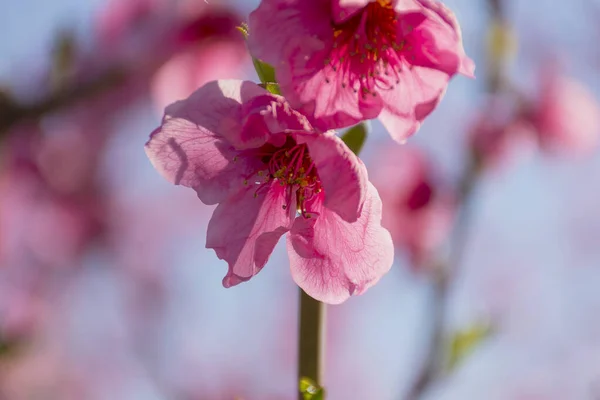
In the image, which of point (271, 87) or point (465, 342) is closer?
point (271, 87)

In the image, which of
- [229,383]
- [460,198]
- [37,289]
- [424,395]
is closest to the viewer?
[424,395]

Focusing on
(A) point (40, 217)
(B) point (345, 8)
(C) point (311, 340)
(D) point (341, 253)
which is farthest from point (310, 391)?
(A) point (40, 217)

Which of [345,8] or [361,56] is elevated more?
[345,8]

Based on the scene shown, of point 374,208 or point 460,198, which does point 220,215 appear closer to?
point 374,208

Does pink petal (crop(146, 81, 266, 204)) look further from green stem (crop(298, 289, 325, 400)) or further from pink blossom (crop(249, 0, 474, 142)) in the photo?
green stem (crop(298, 289, 325, 400))

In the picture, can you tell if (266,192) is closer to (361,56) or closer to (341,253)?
(341,253)

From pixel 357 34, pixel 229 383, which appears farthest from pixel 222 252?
pixel 229 383
